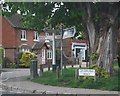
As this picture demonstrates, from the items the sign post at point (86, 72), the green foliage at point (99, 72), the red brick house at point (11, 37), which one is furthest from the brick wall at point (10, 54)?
the sign post at point (86, 72)

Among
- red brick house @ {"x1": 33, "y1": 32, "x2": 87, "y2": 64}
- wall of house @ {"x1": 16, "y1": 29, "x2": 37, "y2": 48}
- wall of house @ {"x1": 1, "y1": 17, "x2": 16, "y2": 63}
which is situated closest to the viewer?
wall of house @ {"x1": 1, "y1": 17, "x2": 16, "y2": 63}

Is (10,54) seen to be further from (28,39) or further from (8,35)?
(28,39)

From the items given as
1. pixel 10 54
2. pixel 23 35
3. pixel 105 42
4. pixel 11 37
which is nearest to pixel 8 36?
pixel 11 37

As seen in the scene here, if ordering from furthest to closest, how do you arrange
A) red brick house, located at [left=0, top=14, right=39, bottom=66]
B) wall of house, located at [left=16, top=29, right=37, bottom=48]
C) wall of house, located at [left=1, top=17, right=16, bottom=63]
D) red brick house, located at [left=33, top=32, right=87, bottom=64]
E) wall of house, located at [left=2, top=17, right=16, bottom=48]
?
1. red brick house, located at [left=33, top=32, right=87, bottom=64]
2. wall of house, located at [left=16, top=29, right=37, bottom=48]
3. wall of house, located at [left=2, top=17, right=16, bottom=48]
4. wall of house, located at [left=1, top=17, right=16, bottom=63]
5. red brick house, located at [left=0, top=14, right=39, bottom=66]

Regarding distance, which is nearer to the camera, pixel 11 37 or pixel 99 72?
pixel 99 72

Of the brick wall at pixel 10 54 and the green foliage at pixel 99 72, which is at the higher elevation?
the brick wall at pixel 10 54

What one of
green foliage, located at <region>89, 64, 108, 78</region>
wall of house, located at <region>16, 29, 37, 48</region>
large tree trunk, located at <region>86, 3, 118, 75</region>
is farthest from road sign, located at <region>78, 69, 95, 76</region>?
wall of house, located at <region>16, 29, 37, 48</region>

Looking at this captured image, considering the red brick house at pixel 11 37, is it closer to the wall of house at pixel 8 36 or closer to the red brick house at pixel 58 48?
the wall of house at pixel 8 36

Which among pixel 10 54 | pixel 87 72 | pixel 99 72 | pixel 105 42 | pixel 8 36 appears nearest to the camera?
pixel 87 72

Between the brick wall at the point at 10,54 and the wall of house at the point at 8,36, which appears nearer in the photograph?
the brick wall at the point at 10,54

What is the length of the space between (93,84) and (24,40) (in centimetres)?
3859

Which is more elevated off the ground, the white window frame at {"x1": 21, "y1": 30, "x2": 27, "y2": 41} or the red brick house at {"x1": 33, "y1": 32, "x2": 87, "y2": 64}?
the white window frame at {"x1": 21, "y1": 30, "x2": 27, "y2": 41}

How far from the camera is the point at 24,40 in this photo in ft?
179

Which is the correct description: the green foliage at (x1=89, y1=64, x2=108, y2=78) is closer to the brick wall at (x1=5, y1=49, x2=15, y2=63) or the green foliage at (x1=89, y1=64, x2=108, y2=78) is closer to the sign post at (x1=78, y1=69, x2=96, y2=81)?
the sign post at (x1=78, y1=69, x2=96, y2=81)
